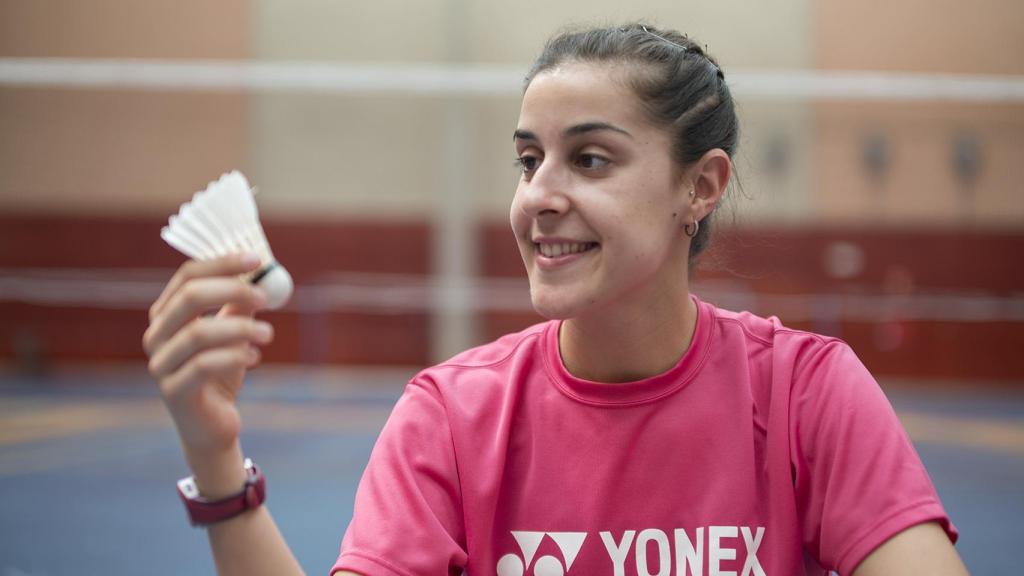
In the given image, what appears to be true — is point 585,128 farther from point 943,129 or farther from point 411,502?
point 943,129

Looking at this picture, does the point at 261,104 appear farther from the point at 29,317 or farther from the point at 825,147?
the point at 825,147

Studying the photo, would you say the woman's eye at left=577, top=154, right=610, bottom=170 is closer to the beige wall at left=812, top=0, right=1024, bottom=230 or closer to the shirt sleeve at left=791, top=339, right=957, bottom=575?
the shirt sleeve at left=791, top=339, right=957, bottom=575

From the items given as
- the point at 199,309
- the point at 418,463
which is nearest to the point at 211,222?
the point at 199,309

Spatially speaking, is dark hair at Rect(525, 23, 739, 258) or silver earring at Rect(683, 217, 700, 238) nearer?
dark hair at Rect(525, 23, 739, 258)

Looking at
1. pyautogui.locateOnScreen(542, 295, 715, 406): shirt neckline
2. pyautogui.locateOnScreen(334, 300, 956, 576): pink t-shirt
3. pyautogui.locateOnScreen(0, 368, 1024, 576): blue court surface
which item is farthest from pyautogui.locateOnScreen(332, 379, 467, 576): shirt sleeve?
pyautogui.locateOnScreen(0, 368, 1024, 576): blue court surface

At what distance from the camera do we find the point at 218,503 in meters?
1.22

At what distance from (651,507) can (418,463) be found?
0.33 m

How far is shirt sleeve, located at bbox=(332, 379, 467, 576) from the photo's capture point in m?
1.38

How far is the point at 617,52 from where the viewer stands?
155 cm

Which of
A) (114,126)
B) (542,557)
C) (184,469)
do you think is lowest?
(184,469)

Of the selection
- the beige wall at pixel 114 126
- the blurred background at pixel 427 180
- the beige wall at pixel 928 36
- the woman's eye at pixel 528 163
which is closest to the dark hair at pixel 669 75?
the woman's eye at pixel 528 163

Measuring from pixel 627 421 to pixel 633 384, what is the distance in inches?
2.2

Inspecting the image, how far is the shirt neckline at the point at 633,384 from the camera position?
1.53 meters

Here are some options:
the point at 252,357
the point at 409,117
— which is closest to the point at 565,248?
the point at 252,357
